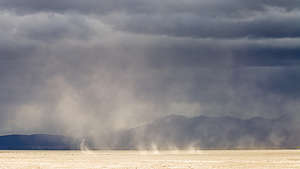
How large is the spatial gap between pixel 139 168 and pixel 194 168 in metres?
6.70

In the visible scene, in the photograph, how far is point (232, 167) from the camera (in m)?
74.1

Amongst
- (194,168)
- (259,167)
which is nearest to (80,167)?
(194,168)

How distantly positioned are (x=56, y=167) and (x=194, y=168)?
17.7m

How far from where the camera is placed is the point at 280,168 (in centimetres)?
7100

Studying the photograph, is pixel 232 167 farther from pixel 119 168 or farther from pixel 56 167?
pixel 56 167

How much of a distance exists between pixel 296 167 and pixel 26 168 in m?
33.4

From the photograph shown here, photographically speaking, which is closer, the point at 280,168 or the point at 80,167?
the point at 280,168

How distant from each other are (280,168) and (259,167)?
13.3ft

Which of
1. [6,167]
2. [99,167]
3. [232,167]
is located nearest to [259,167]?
[232,167]

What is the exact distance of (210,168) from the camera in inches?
2859

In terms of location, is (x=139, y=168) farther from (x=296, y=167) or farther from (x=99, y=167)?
→ (x=296, y=167)

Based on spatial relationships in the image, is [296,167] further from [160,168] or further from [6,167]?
[6,167]

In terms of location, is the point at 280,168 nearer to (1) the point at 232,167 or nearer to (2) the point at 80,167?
(1) the point at 232,167

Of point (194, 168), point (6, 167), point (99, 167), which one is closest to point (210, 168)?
point (194, 168)
